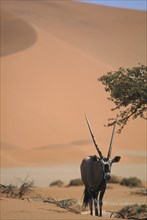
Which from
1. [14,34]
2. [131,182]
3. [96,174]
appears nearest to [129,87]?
[96,174]

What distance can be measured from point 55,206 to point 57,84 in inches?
1485

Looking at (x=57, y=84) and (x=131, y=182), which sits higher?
(x=57, y=84)

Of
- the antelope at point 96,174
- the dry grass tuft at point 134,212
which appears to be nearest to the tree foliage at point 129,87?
the antelope at point 96,174

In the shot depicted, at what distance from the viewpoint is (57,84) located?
48938 mm

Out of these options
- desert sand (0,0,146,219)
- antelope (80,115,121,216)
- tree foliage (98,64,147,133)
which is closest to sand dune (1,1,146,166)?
desert sand (0,0,146,219)

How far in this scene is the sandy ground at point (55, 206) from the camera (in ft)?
25.8

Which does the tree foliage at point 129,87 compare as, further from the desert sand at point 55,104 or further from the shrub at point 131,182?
the shrub at point 131,182

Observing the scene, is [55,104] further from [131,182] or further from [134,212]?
[134,212]

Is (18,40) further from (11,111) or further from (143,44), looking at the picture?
(143,44)

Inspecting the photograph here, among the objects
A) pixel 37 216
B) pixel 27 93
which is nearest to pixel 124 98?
pixel 37 216

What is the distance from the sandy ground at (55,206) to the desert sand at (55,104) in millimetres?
115

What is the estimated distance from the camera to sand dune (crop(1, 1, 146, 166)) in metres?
39.5

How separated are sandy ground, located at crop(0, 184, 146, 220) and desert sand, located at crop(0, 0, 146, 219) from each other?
0.12 meters

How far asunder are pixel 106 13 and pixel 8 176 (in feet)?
240
